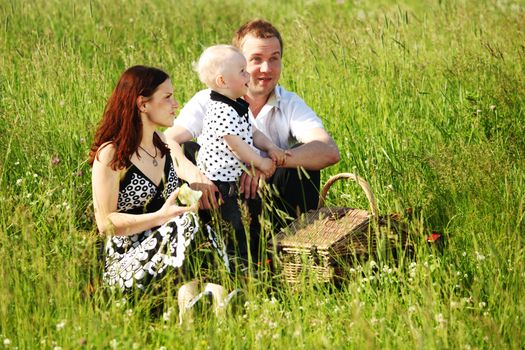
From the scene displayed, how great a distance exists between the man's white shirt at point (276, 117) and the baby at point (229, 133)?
0.24 meters

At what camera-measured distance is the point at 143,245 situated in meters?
4.29

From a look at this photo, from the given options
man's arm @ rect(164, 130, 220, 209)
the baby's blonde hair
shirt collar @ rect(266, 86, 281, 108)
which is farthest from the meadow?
the baby's blonde hair

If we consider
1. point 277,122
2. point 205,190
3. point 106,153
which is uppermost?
point 106,153

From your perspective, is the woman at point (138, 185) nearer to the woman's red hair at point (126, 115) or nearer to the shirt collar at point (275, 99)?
the woman's red hair at point (126, 115)

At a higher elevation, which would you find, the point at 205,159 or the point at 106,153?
the point at 106,153

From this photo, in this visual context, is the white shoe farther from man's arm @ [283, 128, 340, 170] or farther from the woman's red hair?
man's arm @ [283, 128, 340, 170]

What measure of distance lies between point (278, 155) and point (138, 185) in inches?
31.6

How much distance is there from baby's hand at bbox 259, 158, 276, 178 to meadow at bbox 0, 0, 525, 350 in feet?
2.09

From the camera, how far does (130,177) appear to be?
4426 mm

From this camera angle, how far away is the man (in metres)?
4.98

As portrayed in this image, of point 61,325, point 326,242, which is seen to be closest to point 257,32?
point 326,242

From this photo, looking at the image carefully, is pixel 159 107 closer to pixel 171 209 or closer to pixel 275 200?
pixel 171 209

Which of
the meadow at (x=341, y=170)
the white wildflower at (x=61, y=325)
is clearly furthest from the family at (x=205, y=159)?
the white wildflower at (x=61, y=325)

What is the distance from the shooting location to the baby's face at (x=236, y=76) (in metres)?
4.77
